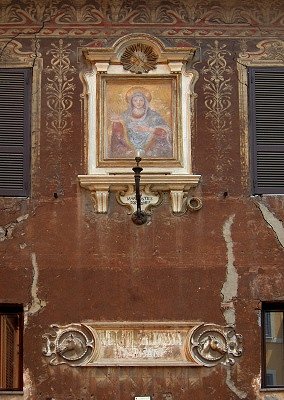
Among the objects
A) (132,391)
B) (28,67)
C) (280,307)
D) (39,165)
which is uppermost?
(28,67)

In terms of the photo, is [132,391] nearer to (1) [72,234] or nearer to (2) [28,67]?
(1) [72,234]

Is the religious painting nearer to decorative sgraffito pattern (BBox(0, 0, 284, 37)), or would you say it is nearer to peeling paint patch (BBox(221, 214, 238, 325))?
decorative sgraffito pattern (BBox(0, 0, 284, 37))

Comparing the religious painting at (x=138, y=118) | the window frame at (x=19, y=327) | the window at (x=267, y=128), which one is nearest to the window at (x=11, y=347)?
the window frame at (x=19, y=327)

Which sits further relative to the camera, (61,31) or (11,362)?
(61,31)

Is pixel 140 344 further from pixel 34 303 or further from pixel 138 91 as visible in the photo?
pixel 138 91

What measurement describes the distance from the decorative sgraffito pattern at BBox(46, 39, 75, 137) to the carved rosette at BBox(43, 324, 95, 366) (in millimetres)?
2757

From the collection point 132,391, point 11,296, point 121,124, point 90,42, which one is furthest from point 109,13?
point 132,391

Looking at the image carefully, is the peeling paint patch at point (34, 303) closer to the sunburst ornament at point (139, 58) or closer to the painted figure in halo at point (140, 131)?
the painted figure in halo at point (140, 131)

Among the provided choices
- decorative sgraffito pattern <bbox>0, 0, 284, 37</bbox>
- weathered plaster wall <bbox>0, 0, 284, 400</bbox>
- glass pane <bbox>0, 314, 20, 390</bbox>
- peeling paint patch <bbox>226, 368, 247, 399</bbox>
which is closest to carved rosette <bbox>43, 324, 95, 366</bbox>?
weathered plaster wall <bbox>0, 0, 284, 400</bbox>

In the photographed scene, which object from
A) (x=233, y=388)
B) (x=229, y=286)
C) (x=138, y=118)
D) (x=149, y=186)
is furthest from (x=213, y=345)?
(x=138, y=118)

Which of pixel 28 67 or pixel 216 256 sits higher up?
pixel 28 67

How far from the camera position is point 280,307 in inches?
573

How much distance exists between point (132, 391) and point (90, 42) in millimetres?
4912

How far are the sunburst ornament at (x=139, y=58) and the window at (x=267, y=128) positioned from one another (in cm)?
141
